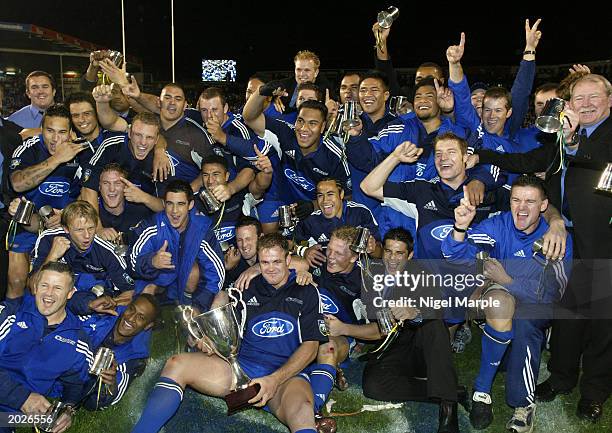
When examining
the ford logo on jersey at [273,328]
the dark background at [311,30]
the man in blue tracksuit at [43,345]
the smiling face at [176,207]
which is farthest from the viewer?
the dark background at [311,30]

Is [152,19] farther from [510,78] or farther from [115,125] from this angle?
[115,125]

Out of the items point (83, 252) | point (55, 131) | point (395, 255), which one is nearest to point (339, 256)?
point (395, 255)

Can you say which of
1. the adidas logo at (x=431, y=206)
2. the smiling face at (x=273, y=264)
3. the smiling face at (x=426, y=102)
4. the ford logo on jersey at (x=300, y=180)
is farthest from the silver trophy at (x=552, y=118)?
the ford logo on jersey at (x=300, y=180)

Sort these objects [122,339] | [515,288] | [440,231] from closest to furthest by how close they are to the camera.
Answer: [515,288] → [122,339] → [440,231]

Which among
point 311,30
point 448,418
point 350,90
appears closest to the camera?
point 448,418

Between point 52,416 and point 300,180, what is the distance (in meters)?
2.56

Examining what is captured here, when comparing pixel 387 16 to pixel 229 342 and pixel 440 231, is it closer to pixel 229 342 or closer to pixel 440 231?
pixel 440 231

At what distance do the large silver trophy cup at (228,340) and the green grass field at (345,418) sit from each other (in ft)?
1.65

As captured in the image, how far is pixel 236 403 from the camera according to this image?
10.2 ft

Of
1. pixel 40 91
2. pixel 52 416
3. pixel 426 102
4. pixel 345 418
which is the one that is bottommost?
pixel 345 418

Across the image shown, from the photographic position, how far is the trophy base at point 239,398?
3098mm

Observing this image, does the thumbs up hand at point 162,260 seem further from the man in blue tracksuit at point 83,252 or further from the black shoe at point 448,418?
the black shoe at point 448,418

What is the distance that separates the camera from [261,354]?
11.8 ft

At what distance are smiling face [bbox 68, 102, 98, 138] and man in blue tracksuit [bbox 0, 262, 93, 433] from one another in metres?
1.80
